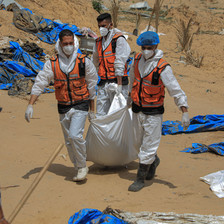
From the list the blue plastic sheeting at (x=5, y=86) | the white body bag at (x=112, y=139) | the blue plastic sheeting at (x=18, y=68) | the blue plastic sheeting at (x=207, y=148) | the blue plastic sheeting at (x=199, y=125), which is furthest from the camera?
the blue plastic sheeting at (x=18, y=68)

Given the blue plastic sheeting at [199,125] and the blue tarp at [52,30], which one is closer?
the blue plastic sheeting at [199,125]

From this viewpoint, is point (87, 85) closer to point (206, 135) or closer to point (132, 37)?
point (206, 135)

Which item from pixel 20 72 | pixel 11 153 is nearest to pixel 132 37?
pixel 20 72

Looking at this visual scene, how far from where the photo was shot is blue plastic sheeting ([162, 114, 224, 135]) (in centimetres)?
654

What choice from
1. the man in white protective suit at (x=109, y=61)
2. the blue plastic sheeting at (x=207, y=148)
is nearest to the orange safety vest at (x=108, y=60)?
the man in white protective suit at (x=109, y=61)

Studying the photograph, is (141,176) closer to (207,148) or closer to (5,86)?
(207,148)

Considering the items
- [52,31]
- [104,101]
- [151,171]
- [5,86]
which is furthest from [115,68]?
[52,31]

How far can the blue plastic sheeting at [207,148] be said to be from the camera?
5575 millimetres

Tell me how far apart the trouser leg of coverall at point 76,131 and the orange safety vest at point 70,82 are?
5.7 inches

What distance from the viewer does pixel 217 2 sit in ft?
98.0

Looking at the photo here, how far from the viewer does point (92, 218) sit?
297cm

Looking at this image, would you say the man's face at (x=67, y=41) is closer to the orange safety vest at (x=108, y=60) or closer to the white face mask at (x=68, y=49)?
the white face mask at (x=68, y=49)

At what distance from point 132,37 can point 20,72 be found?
719 centimetres

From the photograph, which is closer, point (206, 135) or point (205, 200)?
point (205, 200)
